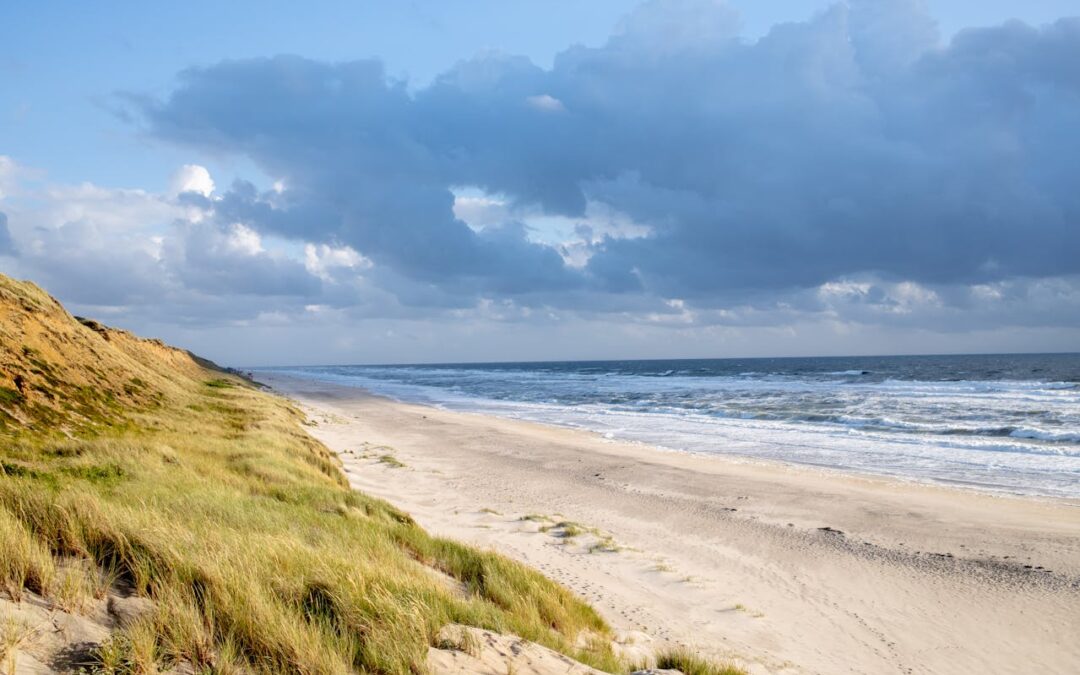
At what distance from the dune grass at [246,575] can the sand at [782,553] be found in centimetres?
181

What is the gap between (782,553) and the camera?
11680 millimetres

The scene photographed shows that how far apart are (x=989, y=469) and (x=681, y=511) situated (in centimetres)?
1191

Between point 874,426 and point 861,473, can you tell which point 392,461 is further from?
point 874,426

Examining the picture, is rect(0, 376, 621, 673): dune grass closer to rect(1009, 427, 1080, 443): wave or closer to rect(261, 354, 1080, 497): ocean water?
rect(261, 354, 1080, 497): ocean water

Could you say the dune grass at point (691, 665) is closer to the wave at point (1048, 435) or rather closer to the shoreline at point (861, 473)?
the shoreline at point (861, 473)

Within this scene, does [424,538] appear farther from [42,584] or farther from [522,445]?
[522,445]

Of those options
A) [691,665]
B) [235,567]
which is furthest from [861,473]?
[235,567]

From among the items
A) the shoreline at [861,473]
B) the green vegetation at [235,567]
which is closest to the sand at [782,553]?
the shoreline at [861,473]

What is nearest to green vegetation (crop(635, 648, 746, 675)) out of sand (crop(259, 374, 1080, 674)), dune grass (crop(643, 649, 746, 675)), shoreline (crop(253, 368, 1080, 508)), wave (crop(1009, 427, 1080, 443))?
dune grass (crop(643, 649, 746, 675))

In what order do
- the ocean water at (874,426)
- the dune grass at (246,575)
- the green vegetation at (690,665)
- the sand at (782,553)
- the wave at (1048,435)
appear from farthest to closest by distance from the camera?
1. the wave at (1048,435)
2. the ocean water at (874,426)
3. the sand at (782,553)
4. the green vegetation at (690,665)
5. the dune grass at (246,575)

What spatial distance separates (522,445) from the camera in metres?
25.9

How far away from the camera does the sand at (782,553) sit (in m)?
7.86

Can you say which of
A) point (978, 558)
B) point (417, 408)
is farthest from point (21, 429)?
point (417, 408)

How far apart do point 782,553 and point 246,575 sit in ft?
32.4
